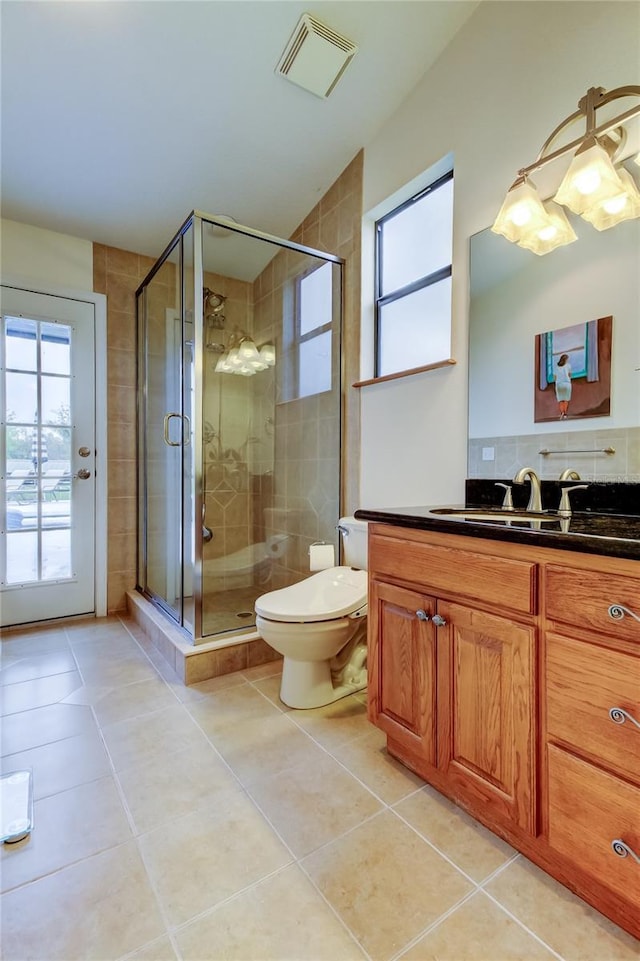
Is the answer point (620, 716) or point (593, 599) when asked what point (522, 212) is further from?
point (620, 716)

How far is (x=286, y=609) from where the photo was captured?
5.78 feet

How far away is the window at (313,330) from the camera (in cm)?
258

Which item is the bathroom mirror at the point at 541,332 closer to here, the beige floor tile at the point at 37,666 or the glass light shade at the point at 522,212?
the glass light shade at the point at 522,212

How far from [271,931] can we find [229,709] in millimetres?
908

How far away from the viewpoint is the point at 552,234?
1521 millimetres

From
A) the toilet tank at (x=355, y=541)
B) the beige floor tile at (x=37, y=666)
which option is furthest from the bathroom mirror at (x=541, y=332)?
the beige floor tile at (x=37, y=666)

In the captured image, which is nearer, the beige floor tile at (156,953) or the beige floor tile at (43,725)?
the beige floor tile at (156,953)

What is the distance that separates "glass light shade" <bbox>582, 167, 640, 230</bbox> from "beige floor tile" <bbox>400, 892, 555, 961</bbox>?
188cm

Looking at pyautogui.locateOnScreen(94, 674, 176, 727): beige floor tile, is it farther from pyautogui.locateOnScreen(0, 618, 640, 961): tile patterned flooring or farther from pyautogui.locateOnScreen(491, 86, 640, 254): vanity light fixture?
pyautogui.locateOnScreen(491, 86, 640, 254): vanity light fixture

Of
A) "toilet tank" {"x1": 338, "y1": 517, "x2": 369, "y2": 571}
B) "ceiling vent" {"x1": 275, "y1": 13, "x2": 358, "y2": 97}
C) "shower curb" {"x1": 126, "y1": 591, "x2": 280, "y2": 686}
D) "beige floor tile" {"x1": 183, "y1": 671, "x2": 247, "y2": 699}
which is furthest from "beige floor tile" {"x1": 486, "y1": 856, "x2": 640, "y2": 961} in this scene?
"ceiling vent" {"x1": 275, "y1": 13, "x2": 358, "y2": 97}

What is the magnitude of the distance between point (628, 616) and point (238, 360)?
2.33 metres

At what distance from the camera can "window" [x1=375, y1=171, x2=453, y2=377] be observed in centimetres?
208

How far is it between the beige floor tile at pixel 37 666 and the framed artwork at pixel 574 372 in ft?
7.93

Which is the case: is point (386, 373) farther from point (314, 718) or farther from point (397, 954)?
point (397, 954)
